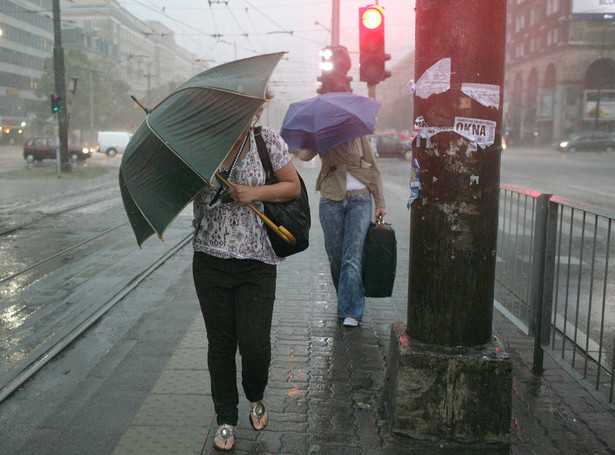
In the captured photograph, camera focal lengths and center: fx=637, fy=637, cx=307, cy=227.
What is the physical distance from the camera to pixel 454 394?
3133 mm

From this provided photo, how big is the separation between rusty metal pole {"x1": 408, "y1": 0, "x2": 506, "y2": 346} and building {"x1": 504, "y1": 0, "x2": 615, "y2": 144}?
5578 centimetres

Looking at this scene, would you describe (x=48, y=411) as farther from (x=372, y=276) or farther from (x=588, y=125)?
(x=588, y=125)

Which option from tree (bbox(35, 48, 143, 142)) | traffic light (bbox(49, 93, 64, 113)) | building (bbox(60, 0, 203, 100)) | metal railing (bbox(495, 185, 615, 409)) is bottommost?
metal railing (bbox(495, 185, 615, 409))

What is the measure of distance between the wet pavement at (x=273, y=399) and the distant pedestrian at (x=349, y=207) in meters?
0.32

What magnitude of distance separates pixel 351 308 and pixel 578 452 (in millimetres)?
2269

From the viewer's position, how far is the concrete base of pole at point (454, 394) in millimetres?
3113

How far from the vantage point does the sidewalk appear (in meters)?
3.15

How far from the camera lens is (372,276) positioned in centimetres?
Answer: 488

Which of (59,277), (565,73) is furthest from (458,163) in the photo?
(565,73)

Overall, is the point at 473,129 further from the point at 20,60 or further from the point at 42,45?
the point at 42,45

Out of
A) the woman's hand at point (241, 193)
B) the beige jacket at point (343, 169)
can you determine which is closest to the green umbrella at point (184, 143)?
the woman's hand at point (241, 193)

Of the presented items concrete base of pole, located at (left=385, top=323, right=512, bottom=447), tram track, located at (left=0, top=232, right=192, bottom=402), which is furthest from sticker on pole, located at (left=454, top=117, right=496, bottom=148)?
tram track, located at (left=0, top=232, right=192, bottom=402)

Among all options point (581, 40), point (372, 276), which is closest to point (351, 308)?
point (372, 276)

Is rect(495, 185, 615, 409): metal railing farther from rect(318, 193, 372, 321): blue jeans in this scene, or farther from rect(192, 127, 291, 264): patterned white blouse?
rect(192, 127, 291, 264): patterned white blouse
